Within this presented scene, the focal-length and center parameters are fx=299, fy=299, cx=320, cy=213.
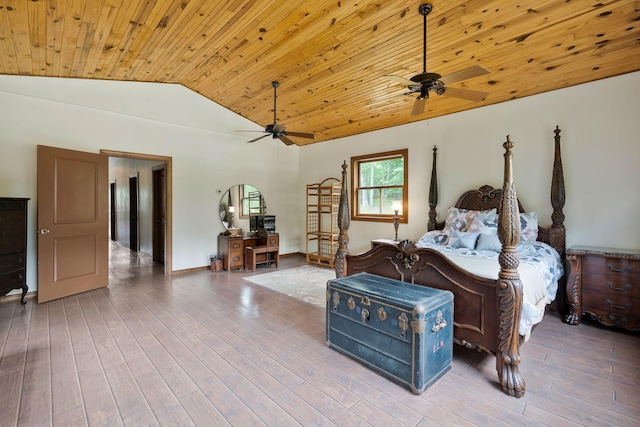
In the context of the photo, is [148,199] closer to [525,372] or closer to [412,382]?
[412,382]

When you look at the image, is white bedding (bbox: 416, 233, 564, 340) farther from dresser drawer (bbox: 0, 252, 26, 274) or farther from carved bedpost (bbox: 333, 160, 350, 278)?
dresser drawer (bbox: 0, 252, 26, 274)

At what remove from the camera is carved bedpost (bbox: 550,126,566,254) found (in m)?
3.72

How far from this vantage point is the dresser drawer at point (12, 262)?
3549mm

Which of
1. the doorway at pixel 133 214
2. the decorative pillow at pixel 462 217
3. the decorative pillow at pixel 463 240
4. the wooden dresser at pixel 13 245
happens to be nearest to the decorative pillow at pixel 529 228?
the decorative pillow at pixel 462 217

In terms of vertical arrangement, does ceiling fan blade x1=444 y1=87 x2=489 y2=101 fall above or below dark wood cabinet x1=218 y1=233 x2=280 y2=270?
above

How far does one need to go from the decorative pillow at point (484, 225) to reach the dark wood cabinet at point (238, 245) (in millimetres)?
3820

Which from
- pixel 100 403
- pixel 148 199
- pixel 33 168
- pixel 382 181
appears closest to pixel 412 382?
pixel 100 403

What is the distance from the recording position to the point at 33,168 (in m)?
4.21

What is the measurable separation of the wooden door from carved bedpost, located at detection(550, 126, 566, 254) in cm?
638

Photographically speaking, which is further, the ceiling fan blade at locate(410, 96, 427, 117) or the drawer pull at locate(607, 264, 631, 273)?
the drawer pull at locate(607, 264, 631, 273)

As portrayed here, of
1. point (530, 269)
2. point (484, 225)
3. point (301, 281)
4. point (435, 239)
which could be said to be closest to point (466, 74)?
point (530, 269)

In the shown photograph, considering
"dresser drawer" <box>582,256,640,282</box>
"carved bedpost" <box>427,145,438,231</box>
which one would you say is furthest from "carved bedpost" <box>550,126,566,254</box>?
"carved bedpost" <box>427,145,438,231</box>

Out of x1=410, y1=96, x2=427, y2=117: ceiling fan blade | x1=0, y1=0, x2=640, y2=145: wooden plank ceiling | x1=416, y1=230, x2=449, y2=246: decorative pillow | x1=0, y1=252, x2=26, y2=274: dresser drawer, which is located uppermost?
x1=0, y1=0, x2=640, y2=145: wooden plank ceiling

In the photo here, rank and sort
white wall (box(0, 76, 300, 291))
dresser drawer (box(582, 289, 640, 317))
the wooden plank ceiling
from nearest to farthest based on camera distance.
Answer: the wooden plank ceiling, dresser drawer (box(582, 289, 640, 317)), white wall (box(0, 76, 300, 291))
